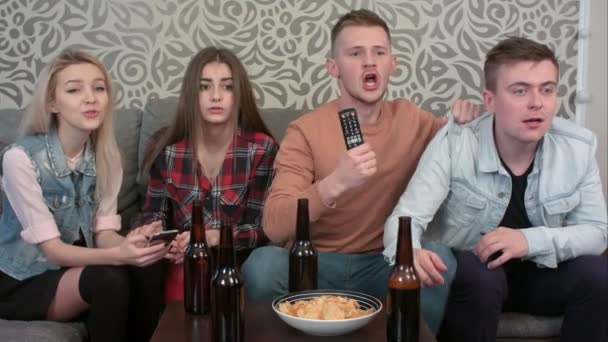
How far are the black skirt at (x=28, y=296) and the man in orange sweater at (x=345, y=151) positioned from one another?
528 mm

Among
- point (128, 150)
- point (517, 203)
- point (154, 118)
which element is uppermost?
point (154, 118)

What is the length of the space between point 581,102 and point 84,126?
6.28 ft

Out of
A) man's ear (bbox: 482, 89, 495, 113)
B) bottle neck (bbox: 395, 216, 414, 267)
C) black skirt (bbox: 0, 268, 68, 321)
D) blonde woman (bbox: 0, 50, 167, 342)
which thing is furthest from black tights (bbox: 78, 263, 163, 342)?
man's ear (bbox: 482, 89, 495, 113)

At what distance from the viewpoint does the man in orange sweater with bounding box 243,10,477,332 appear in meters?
2.01

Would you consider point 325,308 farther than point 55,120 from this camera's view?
No

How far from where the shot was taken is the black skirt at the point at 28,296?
72.0 inches

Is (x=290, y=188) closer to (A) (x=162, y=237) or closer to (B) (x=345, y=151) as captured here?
(B) (x=345, y=151)

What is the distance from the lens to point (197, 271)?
5.32 ft

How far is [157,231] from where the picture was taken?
74.1 inches

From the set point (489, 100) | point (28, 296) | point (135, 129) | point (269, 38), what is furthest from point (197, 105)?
point (489, 100)

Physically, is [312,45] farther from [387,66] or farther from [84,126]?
[84,126]

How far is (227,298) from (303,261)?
266 millimetres

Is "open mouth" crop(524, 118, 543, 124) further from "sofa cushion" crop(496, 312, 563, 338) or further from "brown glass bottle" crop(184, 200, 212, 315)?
"brown glass bottle" crop(184, 200, 212, 315)

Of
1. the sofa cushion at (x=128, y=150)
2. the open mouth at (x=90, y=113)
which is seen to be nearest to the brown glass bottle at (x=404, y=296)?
the open mouth at (x=90, y=113)
